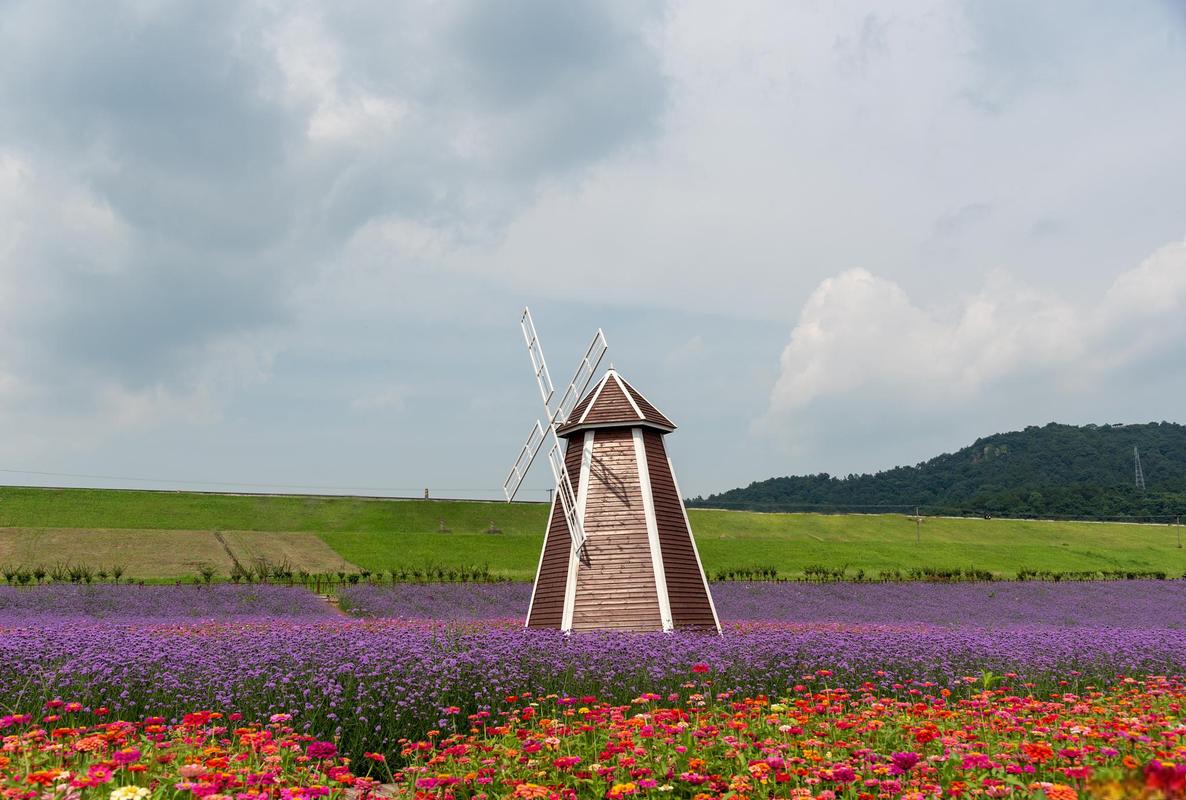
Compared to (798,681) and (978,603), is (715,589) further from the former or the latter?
(798,681)

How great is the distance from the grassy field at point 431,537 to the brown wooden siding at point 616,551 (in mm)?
22657

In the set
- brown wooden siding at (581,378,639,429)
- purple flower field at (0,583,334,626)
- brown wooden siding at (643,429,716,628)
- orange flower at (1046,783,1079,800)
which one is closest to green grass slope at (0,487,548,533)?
purple flower field at (0,583,334,626)

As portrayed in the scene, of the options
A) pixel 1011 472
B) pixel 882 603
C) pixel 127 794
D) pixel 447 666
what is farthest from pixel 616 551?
pixel 1011 472

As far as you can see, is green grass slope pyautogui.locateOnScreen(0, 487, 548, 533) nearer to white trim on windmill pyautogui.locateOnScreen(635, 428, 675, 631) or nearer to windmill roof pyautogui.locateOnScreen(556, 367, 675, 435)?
windmill roof pyautogui.locateOnScreen(556, 367, 675, 435)

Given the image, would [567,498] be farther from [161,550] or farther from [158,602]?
[161,550]

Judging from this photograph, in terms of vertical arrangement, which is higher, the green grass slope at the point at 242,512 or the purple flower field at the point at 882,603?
the green grass slope at the point at 242,512

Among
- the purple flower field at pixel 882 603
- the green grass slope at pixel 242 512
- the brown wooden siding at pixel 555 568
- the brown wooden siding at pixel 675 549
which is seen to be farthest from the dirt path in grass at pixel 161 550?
the brown wooden siding at pixel 675 549

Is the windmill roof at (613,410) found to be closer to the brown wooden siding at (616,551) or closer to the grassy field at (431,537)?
the brown wooden siding at (616,551)

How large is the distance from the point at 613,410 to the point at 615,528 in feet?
8.93

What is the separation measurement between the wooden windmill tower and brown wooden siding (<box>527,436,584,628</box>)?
24mm

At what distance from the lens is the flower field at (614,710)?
6922mm

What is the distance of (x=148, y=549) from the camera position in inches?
1850

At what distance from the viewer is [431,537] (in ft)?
173

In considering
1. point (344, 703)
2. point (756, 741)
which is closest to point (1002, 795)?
point (756, 741)
